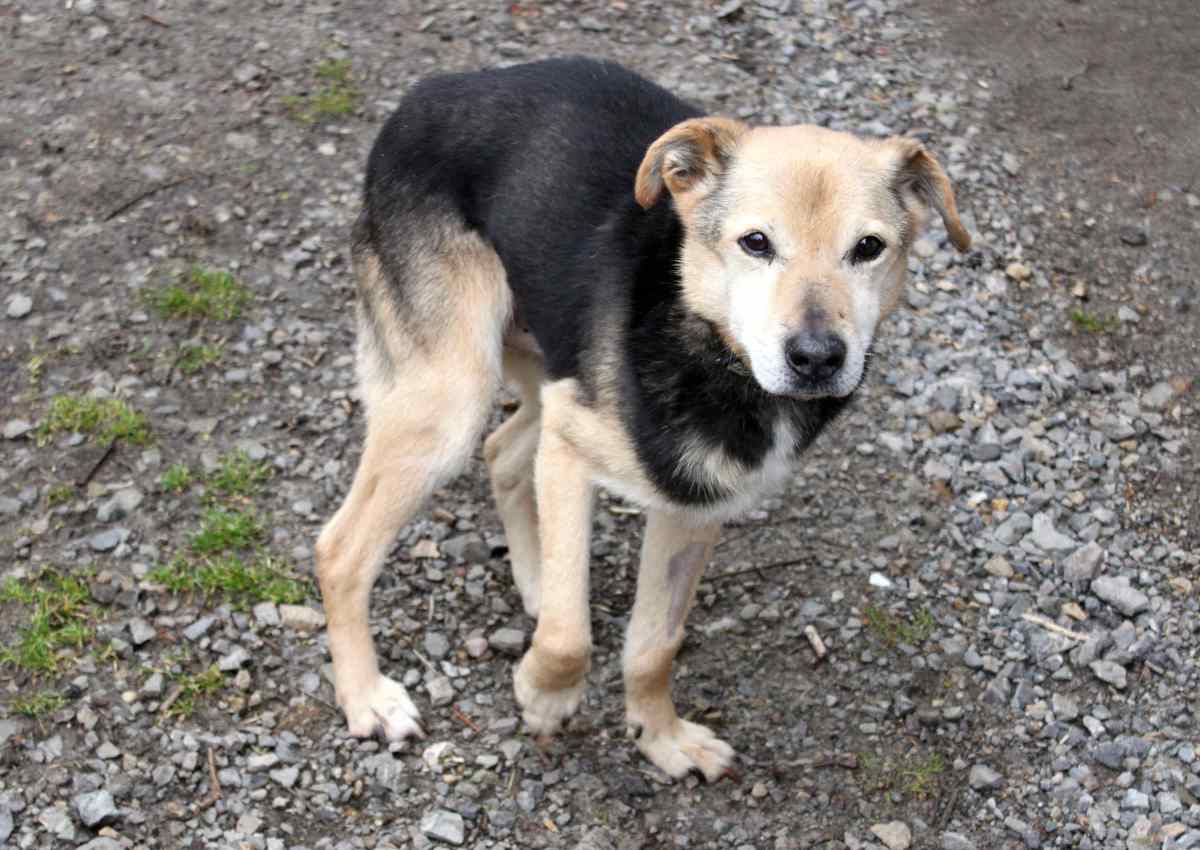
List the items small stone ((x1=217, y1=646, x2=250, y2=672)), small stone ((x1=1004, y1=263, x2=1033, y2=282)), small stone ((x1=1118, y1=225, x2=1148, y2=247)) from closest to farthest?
small stone ((x1=217, y1=646, x2=250, y2=672))
small stone ((x1=1004, y1=263, x2=1033, y2=282))
small stone ((x1=1118, y1=225, x2=1148, y2=247))

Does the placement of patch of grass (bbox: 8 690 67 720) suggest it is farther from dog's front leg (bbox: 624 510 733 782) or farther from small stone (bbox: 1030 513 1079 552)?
small stone (bbox: 1030 513 1079 552)

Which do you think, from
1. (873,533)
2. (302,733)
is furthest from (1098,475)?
(302,733)

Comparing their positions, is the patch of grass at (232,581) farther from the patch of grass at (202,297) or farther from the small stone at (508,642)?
the patch of grass at (202,297)

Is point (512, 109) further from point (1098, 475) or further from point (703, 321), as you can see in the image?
point (1098, 475)

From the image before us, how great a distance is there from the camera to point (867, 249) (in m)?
3.88

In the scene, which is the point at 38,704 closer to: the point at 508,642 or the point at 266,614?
the point at 266,614

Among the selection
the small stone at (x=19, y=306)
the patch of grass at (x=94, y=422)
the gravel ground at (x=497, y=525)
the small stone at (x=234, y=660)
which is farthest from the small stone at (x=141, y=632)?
the small stone at (x=19, y=306)

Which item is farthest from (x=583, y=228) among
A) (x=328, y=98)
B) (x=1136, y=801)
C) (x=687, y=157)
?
(x=328, y=98)

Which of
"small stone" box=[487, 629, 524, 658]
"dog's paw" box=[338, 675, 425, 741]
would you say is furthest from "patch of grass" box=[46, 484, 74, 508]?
"small stone" box=[487, 629, 524, 658]

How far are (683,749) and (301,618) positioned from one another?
4.71ft

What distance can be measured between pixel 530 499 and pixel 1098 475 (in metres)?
2.36

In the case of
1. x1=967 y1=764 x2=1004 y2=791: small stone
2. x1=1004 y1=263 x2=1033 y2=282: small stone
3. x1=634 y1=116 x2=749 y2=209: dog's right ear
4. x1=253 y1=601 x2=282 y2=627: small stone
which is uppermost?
x1=634 y1=116 x2=749 y2=209: dog's right ear

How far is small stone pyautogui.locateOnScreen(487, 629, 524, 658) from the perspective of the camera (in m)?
5.06

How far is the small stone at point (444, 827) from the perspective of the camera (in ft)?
14.2
